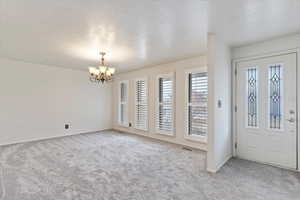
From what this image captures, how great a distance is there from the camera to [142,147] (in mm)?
4180

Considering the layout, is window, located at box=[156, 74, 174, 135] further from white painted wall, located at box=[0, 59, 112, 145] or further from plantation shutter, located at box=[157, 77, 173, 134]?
white painted wall, located at box=[0, 59, 112, 145]

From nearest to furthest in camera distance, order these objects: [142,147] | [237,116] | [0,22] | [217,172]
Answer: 1. [0,22]
2. [217,172]
3. [237,116]
4. [142,147]

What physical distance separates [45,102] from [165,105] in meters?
3.75

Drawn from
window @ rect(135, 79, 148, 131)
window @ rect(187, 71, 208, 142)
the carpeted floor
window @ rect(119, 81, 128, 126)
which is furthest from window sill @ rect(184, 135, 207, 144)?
window @ rect(119, 81, 128, 126)

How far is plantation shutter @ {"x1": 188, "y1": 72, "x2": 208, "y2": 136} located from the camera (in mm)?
4016

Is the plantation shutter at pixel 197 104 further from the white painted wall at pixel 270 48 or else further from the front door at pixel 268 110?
the white painted wall at pixel 270 48

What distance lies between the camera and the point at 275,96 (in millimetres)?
2949

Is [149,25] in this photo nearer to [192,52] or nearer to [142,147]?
[192,52]

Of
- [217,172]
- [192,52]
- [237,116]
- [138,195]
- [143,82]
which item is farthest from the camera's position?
[143,82]

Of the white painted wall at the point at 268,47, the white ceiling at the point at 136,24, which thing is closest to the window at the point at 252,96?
the white painted wall at the point at 268,47

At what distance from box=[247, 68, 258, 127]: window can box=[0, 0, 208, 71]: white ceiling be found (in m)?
1.10

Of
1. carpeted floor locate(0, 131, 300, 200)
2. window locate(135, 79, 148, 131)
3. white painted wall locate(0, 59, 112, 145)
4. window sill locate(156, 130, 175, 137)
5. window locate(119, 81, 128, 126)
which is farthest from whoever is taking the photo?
window locate(119, 81, 128, 126)

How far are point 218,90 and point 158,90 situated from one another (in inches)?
92.3

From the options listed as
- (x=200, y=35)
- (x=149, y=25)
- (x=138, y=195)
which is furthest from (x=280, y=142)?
(x=149, y=25)
